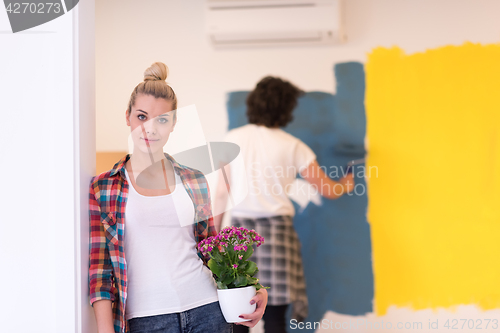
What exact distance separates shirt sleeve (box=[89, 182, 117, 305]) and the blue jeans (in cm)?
10

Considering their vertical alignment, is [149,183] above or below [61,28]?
below

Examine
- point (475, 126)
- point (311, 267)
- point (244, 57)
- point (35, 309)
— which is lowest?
point (311, 267)

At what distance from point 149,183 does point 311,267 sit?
153cm

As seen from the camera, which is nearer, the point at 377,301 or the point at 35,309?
the point at 35,309

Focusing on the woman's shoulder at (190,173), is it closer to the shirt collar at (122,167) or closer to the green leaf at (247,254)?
the shirt collar at (122,167)

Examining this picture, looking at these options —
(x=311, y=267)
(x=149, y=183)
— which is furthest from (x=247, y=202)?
(x=149, y=183)

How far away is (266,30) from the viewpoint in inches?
95.7

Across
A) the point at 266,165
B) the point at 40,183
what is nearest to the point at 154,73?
the point at 40,183

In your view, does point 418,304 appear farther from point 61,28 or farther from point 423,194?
point 61,28

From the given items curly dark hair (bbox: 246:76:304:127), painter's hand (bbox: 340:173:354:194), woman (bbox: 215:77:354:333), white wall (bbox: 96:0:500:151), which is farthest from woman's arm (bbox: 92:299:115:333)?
painter's hand (bbox: 340:173:354:194)

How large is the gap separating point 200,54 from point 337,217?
1239 mm

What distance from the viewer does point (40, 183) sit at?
3.29ft

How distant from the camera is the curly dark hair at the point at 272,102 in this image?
229 centimetres

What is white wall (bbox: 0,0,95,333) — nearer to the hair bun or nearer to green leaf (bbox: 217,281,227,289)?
the hair bun
